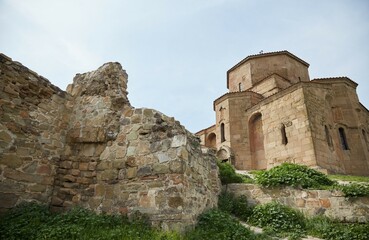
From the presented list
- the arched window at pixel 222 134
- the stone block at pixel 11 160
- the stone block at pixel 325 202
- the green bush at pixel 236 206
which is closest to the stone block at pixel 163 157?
the stone block at pixel 11 160

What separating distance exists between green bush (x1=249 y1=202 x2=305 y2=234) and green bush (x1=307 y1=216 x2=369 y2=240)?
33 centimetres

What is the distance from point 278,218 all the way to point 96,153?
5771 millimetres

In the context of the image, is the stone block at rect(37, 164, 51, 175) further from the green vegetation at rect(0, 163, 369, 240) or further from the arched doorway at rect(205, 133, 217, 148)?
the arched doorway at rect(205, 133, 217, 148)

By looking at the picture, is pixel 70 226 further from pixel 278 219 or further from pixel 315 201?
pixel 315 201

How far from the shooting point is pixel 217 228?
5.79m

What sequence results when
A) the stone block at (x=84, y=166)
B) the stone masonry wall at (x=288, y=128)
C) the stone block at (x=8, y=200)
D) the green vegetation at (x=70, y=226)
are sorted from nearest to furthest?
the green vegetation at (x=70, y=226)
the stone block at (x=8, y=200)
the stone block at (x=84, y=166)
the stone masonry wall at (x=288, y=128)

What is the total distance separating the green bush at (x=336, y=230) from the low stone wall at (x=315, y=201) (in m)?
0.40

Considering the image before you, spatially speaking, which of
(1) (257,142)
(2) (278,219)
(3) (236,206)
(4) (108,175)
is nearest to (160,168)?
(4) (108,175)

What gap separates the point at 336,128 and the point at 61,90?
716 inches

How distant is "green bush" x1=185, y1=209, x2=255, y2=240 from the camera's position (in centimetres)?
529

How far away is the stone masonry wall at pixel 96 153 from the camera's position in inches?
210

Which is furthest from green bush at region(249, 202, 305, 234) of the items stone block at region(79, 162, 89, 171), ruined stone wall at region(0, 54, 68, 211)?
ruined stone wall at region(0, 54, 68, 211)

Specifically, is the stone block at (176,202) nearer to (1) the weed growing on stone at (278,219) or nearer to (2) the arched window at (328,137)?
(1) the weed growing on stone at (278,219)

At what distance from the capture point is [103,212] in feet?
18.4
